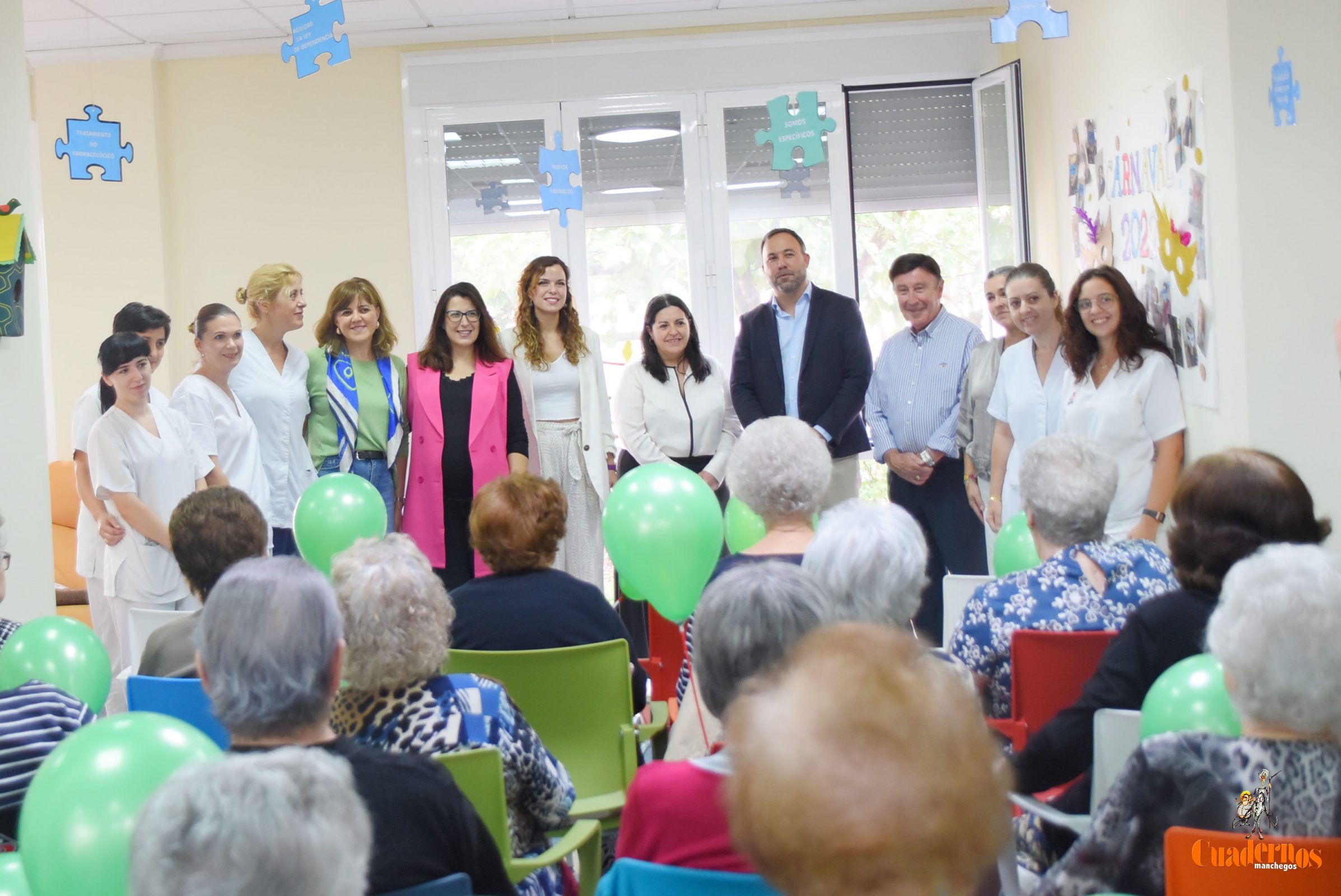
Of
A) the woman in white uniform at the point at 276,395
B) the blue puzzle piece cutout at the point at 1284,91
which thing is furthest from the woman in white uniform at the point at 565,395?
the blue puzzle piece cutout at the point at 1284,91

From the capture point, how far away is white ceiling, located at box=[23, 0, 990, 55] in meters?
6.05

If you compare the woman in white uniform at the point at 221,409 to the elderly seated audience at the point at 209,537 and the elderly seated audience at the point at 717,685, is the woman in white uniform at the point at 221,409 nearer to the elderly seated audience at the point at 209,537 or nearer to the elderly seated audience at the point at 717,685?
the elderly seated audience at the point at 209,537

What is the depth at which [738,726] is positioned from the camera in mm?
935

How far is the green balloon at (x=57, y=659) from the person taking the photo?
2.12 m

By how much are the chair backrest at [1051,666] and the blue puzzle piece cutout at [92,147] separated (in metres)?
3.71

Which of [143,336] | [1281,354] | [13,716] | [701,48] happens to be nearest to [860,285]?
[701,48]

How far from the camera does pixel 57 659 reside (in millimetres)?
2154

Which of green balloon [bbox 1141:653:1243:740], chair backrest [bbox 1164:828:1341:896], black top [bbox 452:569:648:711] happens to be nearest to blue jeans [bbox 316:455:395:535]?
black top [bbox 452:569:648:711]

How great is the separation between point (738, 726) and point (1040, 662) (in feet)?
4.63

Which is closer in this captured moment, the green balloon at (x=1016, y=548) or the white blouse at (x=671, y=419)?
the green balloon at (x=1016, y=548)

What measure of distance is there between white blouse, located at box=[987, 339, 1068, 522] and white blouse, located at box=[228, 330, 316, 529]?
8.42 feet

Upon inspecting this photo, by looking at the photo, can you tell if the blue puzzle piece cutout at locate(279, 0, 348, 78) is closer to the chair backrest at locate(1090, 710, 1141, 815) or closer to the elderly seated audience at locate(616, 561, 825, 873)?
the elderly seated audience at locate(616, 561, 825, 873)

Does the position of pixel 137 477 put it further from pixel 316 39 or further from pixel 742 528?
pixel 742 528

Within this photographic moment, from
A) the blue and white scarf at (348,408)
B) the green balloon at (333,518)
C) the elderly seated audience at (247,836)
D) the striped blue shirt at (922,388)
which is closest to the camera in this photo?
the elderly seated audience at (247,836)
